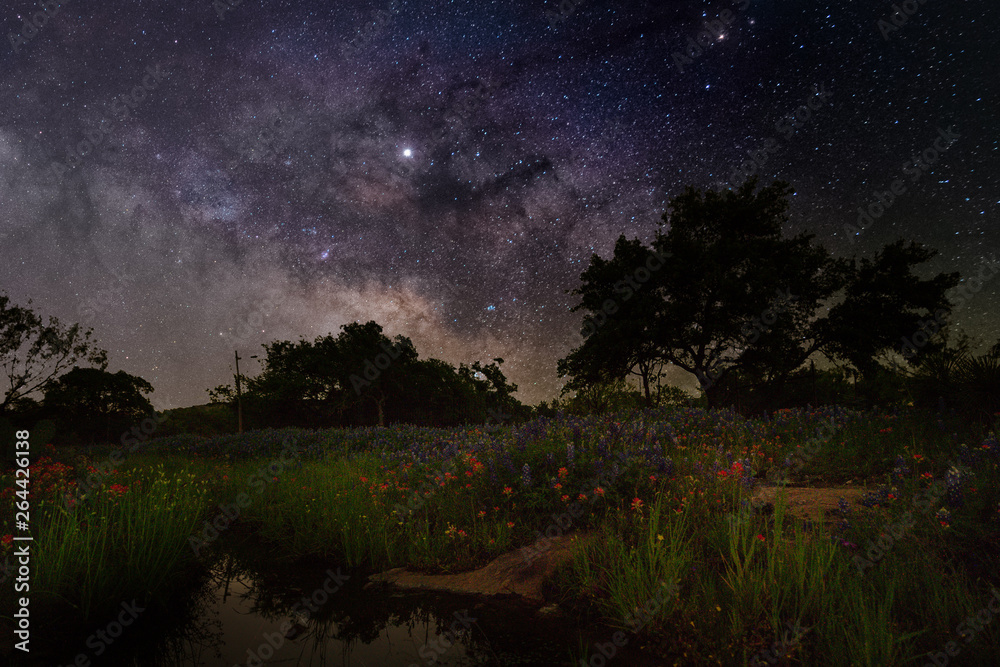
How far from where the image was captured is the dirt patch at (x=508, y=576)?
4.07 m

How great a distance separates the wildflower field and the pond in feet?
0.94

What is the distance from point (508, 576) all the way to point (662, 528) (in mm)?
1521

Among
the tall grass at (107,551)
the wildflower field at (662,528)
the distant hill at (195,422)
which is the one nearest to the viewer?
the wildflower field at (662,528)

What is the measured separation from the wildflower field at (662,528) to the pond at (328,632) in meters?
0.29

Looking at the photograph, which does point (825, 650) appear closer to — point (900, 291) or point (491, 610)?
point (491, 610)

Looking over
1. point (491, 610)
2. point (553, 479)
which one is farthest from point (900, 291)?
point (491, 610)

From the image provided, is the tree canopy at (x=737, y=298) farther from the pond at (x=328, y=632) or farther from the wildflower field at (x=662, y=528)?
the pond at (x=328, y=632)

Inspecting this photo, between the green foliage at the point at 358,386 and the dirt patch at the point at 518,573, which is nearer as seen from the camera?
the dirt patch at the point at 518,573

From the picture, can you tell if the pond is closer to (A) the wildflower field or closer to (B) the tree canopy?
(A) the wildflower field

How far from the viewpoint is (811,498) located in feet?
16.7

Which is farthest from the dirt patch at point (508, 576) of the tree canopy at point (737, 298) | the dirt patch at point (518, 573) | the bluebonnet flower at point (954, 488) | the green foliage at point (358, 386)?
the green foliage at point (358, 386)

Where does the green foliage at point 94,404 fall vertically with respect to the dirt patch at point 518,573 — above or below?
above

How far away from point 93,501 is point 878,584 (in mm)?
7195

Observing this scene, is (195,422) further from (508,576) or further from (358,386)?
(508,576)
